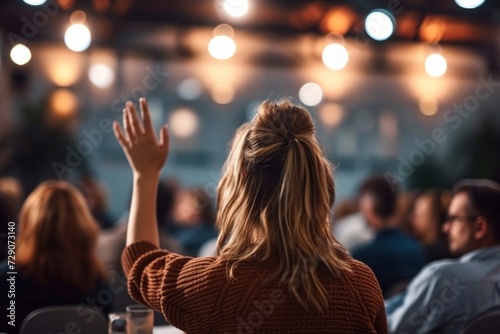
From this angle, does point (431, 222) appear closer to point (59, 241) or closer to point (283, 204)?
point (59, 241)

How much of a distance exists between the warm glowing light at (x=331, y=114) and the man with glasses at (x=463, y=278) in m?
5.75

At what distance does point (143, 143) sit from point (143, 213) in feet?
0.59

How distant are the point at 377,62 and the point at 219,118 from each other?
80.5 inches

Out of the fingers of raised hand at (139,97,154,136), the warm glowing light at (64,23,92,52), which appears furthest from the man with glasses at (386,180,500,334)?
the warm glowing light at (64,23,92,52)

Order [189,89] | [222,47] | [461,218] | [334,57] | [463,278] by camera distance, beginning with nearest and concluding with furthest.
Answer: [463,278], [461,218], [222,47], [334,57], [189,89]

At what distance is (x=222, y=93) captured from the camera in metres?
8.41

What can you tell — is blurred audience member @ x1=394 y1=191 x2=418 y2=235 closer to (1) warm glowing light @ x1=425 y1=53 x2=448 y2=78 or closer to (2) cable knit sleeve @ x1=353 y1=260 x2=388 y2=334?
(1) warm glowing light @ x1=425 y1=53 x2=448 y2=78

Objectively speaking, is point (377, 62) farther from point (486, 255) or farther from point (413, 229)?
point (486, 255)

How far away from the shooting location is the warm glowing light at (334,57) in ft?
20.2

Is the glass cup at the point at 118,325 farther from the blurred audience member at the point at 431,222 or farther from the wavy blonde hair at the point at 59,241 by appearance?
the blurred audience member at the point at 431,222

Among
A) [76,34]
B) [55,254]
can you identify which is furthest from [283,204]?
[76,34]

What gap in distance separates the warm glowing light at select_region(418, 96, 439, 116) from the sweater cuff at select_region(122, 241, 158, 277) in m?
7.48

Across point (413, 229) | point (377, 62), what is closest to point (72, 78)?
point (377, 62)

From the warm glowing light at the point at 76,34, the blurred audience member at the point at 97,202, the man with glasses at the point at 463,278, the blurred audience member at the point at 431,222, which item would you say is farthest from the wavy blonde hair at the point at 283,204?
the blurred audience member at the point at 97,202
